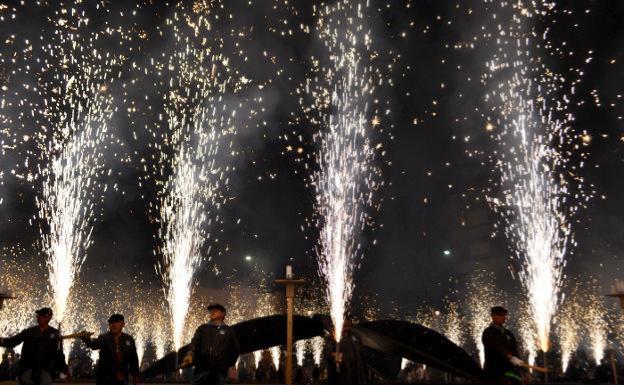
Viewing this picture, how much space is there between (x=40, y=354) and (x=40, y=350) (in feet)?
0.19

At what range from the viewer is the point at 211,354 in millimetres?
6730

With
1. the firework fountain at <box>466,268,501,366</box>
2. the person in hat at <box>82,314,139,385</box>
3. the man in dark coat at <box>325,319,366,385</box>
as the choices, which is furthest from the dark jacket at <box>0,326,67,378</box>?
the firework fountain at <box>466,268,501,366</box>

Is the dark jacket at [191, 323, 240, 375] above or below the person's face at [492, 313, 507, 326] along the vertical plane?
below

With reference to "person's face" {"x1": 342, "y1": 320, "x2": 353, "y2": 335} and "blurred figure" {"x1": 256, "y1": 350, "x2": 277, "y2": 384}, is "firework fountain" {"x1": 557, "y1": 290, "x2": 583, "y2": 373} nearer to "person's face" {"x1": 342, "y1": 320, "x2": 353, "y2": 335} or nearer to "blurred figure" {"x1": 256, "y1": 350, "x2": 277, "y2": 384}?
"blurred figure" {"x1": 256, "y1": 350, "x2": 277, "y2": 384}

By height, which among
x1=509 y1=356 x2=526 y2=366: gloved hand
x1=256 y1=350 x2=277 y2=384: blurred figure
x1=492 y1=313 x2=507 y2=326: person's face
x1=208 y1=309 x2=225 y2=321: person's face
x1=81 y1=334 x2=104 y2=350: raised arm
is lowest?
x1=256 y1=350 x2=277 y2=384: blurred figure

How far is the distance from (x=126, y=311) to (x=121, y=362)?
33.6m

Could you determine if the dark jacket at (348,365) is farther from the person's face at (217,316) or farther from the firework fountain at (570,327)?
the firework fountain at (570,327)

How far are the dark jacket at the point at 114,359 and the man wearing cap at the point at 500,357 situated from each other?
5.07 meters

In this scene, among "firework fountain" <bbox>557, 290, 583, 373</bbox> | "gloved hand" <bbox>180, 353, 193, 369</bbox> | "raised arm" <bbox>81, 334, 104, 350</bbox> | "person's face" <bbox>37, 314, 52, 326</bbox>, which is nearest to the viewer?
"gloved hand" <bbox>180, 353, 193, 369</bbox>

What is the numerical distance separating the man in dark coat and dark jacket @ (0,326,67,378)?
4.66 metres

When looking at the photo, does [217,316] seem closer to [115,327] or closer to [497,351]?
[115,327]

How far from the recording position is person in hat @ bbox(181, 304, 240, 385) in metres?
6.72

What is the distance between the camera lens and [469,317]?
4006cm

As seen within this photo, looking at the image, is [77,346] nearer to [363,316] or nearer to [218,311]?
[363,316]
